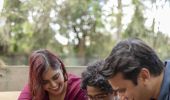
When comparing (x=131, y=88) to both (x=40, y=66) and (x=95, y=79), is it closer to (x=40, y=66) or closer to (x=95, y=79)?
(x=95, y=79)

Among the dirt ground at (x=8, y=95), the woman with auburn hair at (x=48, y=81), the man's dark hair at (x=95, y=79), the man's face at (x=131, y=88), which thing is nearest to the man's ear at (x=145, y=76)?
the man's face at (x=131, y=88)

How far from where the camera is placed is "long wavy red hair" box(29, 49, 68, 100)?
225cm

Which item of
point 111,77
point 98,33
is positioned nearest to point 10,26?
point 98,33

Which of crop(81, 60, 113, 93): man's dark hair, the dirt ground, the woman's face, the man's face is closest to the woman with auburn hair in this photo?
the woman's face

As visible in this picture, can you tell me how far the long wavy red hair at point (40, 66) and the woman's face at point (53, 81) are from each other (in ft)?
0.08

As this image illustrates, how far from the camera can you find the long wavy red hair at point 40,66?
2.25 meters

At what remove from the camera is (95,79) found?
1888 mm

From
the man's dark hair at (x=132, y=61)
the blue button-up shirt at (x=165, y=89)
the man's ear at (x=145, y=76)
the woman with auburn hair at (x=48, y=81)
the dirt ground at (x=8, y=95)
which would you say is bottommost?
the dirt ground at (x=8, y=95)

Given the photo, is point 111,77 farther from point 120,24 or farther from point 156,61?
point 120,24

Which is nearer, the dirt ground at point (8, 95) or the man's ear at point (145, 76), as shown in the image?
the man's ear at point (145, 76)

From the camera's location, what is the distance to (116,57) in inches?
53.1

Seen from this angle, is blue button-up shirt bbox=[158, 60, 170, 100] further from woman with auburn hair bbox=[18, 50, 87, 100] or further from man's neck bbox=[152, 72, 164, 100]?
woman with auburn hair bbox=[18, 50, 87, 100]

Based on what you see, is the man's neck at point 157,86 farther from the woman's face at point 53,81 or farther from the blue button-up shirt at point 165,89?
the woman's face at point 53,81

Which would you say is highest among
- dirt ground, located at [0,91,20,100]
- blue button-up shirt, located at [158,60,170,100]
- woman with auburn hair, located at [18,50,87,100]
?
blue button-up shirt, located at [158,60,170,100]
